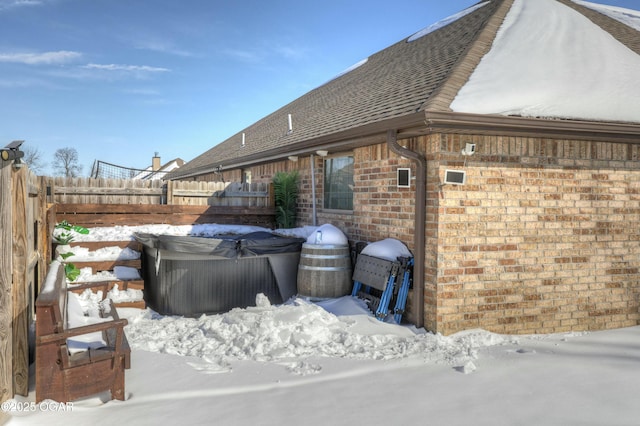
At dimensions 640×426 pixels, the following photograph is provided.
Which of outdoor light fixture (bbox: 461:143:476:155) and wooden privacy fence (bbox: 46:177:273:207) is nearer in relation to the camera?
outdoor light fixture (bbox: 461:143:476:155)

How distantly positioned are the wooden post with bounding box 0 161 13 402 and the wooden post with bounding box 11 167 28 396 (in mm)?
65

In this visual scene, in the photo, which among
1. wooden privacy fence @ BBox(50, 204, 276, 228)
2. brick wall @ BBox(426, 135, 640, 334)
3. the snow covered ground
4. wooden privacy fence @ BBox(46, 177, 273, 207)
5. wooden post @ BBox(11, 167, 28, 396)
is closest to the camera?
the snow covered ground

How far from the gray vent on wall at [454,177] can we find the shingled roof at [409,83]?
0.71 metres

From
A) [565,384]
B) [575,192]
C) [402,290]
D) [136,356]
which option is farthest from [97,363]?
[575,192]

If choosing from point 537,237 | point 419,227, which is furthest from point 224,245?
point 537,237

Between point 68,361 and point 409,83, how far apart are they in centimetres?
629

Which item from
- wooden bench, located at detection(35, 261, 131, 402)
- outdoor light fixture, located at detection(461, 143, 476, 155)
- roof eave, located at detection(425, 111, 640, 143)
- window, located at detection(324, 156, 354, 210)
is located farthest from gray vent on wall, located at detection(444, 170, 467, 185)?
wooden bench, located at detection(35, 261, 131, 402)

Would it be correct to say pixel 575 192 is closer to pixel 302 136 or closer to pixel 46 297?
pixel 302 136

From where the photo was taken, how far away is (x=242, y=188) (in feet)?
32.8

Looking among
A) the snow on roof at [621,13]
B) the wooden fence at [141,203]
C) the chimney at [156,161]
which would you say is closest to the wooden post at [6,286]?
the wooden fence at [141,203]

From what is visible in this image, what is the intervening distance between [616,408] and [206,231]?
23.3 ft

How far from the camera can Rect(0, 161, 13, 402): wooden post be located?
365cm

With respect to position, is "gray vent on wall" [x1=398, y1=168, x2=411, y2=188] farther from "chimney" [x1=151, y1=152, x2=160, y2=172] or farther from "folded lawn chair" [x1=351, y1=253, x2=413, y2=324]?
"chimney" [x1=151, y1=152, x2=160, y2=172]

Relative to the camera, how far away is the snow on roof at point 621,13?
406 inches
